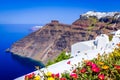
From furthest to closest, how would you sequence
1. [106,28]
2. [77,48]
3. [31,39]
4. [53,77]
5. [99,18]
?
[31,39] → [99,18] → [106,28] → [77,48] → [53,77]

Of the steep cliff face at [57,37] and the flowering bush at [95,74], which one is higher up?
the steep cliff face at [57,37]

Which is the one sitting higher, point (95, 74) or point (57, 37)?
point (57, 37)

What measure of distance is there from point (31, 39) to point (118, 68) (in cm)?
18776

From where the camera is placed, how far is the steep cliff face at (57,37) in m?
146

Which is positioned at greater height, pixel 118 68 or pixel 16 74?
pixel 16 74

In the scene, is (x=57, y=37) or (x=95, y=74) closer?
(x=95, y=74)

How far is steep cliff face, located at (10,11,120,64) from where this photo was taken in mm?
146363

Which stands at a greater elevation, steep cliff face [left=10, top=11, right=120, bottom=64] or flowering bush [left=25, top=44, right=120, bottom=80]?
steep cliff face [left=10, top=11, right=120, bottom=64]

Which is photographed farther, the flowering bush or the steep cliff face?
the steep cliff face

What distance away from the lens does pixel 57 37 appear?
566 ft

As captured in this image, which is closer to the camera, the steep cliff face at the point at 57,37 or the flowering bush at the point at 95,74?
the flowering bush at the point at 95,74

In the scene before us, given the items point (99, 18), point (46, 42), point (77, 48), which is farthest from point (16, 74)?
point (77, 48)

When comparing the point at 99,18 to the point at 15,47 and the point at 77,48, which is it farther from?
the point at 77,48

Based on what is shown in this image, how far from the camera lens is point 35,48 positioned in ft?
601
